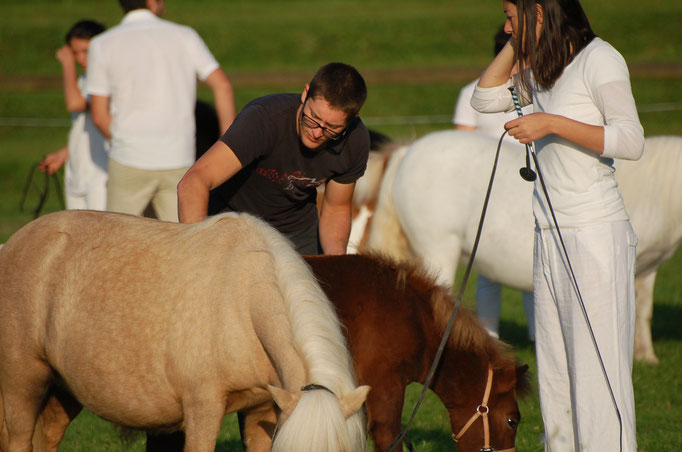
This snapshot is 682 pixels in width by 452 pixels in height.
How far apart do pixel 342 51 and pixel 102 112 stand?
637 inches

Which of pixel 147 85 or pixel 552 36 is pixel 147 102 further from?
pixel 552 36

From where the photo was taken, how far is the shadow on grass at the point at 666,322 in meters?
7.52

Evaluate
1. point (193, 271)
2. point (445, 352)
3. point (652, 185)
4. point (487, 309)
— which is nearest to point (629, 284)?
point (445, 352)

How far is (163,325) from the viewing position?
10.0 feet

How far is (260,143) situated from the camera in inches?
146

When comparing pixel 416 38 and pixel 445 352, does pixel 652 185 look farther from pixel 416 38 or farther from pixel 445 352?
pixel 416 38

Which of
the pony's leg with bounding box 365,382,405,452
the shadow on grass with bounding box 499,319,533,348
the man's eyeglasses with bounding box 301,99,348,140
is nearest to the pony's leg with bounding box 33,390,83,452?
the pony's leg with bounding box 365,382,405,452

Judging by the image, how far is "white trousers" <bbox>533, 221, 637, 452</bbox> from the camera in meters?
3.13

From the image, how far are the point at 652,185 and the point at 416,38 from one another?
1679cm

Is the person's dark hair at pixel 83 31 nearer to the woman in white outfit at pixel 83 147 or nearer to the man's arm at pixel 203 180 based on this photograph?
the woman in white outfit at pixel 83 147

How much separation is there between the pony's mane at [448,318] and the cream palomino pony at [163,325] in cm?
69

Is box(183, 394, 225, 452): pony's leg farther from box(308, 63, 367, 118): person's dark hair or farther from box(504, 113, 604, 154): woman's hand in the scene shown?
box(504, 113, 604, 154): woman's hand

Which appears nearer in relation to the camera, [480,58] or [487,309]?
[487,309]

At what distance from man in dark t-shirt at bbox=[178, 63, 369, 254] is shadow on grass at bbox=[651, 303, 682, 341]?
174 inches
